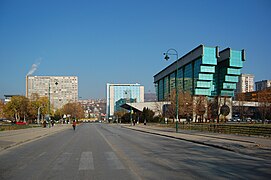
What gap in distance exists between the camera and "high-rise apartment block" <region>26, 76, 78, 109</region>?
18800 cm

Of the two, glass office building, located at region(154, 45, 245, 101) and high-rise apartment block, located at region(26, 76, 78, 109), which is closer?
glass office building, located at region(154, 45, 245, 101)

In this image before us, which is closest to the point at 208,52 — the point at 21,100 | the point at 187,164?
the point at 21,100

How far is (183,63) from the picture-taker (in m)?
128

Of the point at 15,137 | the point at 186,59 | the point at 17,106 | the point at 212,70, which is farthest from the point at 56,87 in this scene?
the point at 15,137

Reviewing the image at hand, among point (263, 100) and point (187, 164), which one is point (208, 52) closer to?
point (263, 100)

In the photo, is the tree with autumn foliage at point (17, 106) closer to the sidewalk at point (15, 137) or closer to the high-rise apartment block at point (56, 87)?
the sidewalk at point (15, 137)

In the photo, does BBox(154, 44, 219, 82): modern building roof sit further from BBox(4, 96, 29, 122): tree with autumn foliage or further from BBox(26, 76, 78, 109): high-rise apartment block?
BBox(26, 76, 78, 109): high-rise apartment block

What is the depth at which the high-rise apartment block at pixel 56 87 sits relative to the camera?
18800cm

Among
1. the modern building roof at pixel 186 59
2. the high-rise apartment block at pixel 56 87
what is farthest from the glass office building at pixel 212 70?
the high-rise apartment block at pixel 56 87

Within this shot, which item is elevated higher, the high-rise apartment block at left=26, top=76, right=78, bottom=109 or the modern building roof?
the modern building roof

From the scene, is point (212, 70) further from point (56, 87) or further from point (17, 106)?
point (56, 87)

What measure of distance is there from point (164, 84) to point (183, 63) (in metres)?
29.9

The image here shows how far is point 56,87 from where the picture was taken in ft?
614

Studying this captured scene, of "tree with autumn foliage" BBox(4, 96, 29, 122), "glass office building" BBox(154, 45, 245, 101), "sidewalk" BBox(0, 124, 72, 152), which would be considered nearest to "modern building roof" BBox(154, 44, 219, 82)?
"glass office building" BBox(154, 45, 245, 101)
